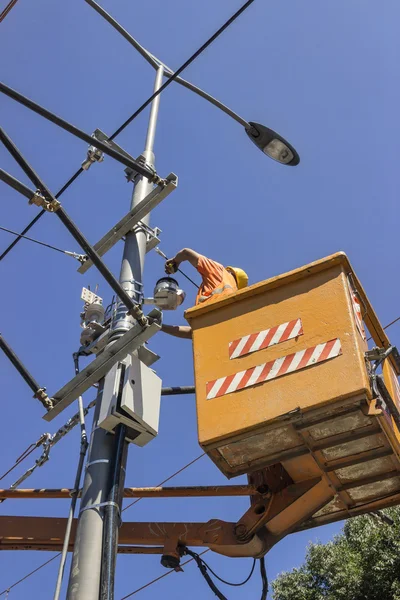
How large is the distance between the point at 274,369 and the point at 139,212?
1.87 m

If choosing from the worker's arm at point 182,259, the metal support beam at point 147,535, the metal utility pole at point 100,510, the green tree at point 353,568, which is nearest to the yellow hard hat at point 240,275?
the worker's arm at point 182,259

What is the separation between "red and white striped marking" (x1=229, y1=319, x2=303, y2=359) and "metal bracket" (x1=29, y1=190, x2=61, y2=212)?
159 centimetres

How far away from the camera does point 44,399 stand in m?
5.20

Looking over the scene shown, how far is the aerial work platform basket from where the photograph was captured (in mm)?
4738

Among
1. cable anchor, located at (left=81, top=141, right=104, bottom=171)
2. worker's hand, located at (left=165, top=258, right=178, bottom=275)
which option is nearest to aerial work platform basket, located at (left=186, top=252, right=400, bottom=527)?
worker's hand, located at (left=165, top=258, right=178, bottom=275)

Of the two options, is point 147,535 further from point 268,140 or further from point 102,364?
point 268,140

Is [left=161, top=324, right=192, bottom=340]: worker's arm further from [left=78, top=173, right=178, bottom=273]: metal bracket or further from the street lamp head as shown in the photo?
the street lamp head

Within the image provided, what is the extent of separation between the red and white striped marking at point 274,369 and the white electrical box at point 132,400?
1.44 ft

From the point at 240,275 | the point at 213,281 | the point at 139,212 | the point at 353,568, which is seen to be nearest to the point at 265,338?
the point at 213,281

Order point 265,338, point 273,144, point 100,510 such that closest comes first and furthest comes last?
point 100,510, point 265,338, point 273,144

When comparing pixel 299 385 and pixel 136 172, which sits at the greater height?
pixel 136 172

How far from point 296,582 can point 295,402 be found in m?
12.6

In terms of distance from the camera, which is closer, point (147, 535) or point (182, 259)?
point (147, 535)

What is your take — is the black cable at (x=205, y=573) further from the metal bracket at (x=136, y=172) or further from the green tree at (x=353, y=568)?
the green tree at (x=353, y=568)
